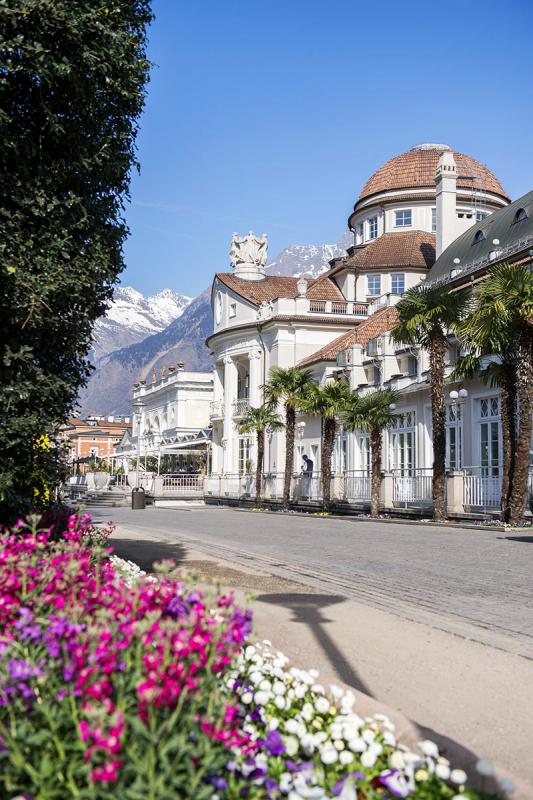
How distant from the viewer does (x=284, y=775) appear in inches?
135

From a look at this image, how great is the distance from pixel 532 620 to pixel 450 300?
17703 mm

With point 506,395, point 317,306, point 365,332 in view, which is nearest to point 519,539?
point 506,395

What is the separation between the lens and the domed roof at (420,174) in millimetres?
55781

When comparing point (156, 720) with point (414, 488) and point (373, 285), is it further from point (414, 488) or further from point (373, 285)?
point (373, 285)

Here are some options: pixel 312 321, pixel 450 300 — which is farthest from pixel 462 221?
pixel 450 300

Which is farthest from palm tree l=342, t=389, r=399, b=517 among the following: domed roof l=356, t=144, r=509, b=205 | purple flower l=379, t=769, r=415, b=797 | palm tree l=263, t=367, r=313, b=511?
domed roof l=356, t=144, r=509, b=205

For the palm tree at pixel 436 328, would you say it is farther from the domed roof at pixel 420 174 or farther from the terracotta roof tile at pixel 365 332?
the domed roof at pixel 420 174

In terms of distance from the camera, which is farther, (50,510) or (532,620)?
(50,510)

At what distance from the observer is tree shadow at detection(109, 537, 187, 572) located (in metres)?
12.5

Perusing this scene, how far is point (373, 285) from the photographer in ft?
182

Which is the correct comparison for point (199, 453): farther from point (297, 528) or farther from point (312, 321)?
point (297, 528)

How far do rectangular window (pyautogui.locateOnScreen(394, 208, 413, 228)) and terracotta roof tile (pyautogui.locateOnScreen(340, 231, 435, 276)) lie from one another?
0.85m

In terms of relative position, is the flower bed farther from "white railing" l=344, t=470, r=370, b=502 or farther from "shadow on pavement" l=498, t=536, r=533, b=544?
"white railing" l=344, t=470, r=370, b=502

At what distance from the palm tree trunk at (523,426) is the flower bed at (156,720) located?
1852 centimetres
